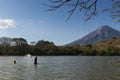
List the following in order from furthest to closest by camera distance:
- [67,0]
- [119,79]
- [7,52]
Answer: [7,52] → [119,79] → [67,0]

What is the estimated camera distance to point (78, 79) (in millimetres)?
31266

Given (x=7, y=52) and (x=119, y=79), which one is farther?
(x=7, y=52)

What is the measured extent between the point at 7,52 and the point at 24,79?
558ft

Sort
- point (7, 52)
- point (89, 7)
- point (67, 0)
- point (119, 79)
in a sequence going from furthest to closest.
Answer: point (7, 52) → point (119, 79) → point (89, 7) → point (67, 0)

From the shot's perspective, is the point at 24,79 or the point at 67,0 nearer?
the point at 67,0

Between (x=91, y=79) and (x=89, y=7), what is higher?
(x=89, y=7)

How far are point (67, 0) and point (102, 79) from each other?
25.9 meters

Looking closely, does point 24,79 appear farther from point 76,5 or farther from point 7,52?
point 7,52

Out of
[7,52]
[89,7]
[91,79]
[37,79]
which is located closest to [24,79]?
[37,79]

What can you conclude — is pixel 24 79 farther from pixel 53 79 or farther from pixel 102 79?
pixel 102 79

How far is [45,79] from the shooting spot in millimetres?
31125

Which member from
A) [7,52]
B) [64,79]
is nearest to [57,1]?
[64,79]

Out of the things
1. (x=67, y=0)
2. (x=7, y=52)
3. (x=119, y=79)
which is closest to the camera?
(x=67, y=0)

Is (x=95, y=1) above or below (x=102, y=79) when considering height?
above
